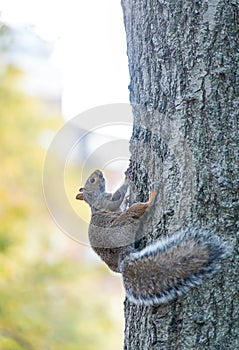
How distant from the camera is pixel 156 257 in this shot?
1.15 m

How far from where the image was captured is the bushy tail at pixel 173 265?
108 cm

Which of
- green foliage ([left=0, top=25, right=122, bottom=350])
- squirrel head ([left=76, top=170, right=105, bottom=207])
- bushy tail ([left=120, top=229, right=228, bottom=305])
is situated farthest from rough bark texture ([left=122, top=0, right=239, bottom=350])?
green foliage ([left=0, top=25, right=122, bottom=350])

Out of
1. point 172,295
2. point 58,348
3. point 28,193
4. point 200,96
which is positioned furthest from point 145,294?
point 28,193

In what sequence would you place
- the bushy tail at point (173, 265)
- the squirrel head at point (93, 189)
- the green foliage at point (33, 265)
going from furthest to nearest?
1. the green foliage at point (33, 265)
2. the squirrel head at point (93, 189)
3. the bushy tail at point (173, 265)

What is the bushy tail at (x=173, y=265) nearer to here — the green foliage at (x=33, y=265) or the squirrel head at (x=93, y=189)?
the squirrel head at (x=93, y=189)

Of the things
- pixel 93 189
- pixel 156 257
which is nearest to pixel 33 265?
pixel 93 189

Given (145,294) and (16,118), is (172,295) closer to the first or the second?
(145,294)

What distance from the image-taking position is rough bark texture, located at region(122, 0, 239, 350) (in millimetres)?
1086

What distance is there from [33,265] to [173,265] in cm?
218

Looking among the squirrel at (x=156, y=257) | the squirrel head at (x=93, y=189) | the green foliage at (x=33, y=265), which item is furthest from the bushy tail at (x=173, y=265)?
the green foliage at (x=33, y=265)

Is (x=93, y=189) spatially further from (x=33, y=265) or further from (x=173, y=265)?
(x=33, y=265)

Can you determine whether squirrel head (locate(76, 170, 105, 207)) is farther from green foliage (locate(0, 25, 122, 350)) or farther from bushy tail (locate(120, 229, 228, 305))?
green foliage (locate(0, 25, 122, 350))

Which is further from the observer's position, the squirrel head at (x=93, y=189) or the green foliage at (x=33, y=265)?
the green foliage at (x=33, y=265)

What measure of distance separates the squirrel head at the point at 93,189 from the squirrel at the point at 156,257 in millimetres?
184
